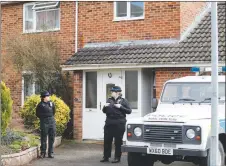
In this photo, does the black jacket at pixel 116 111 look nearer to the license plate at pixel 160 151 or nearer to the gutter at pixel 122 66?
the license plate at pixel 160 151

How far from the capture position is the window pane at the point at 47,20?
640 inches

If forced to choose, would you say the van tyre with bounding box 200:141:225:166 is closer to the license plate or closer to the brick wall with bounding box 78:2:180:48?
the license plate

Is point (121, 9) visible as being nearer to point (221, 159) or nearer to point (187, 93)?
point (187, 93)

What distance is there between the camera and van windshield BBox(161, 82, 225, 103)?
31.4 feet

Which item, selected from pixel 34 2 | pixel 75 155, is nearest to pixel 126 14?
pixel 34 2

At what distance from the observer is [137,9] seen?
14.8 m

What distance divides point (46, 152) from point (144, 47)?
454 cm

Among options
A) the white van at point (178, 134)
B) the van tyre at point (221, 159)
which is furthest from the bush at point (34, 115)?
the van tyre at point (221, 159)

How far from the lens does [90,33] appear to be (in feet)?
50.3

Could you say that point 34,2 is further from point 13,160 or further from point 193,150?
point 193,150

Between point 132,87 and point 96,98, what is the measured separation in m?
1.25

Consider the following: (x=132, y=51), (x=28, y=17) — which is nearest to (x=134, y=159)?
(x=132, y=51)

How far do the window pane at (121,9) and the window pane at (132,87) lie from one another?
2104mm

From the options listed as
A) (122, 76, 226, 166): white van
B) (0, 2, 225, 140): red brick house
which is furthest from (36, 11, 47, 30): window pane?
(122, 76, 226, 166): white van
